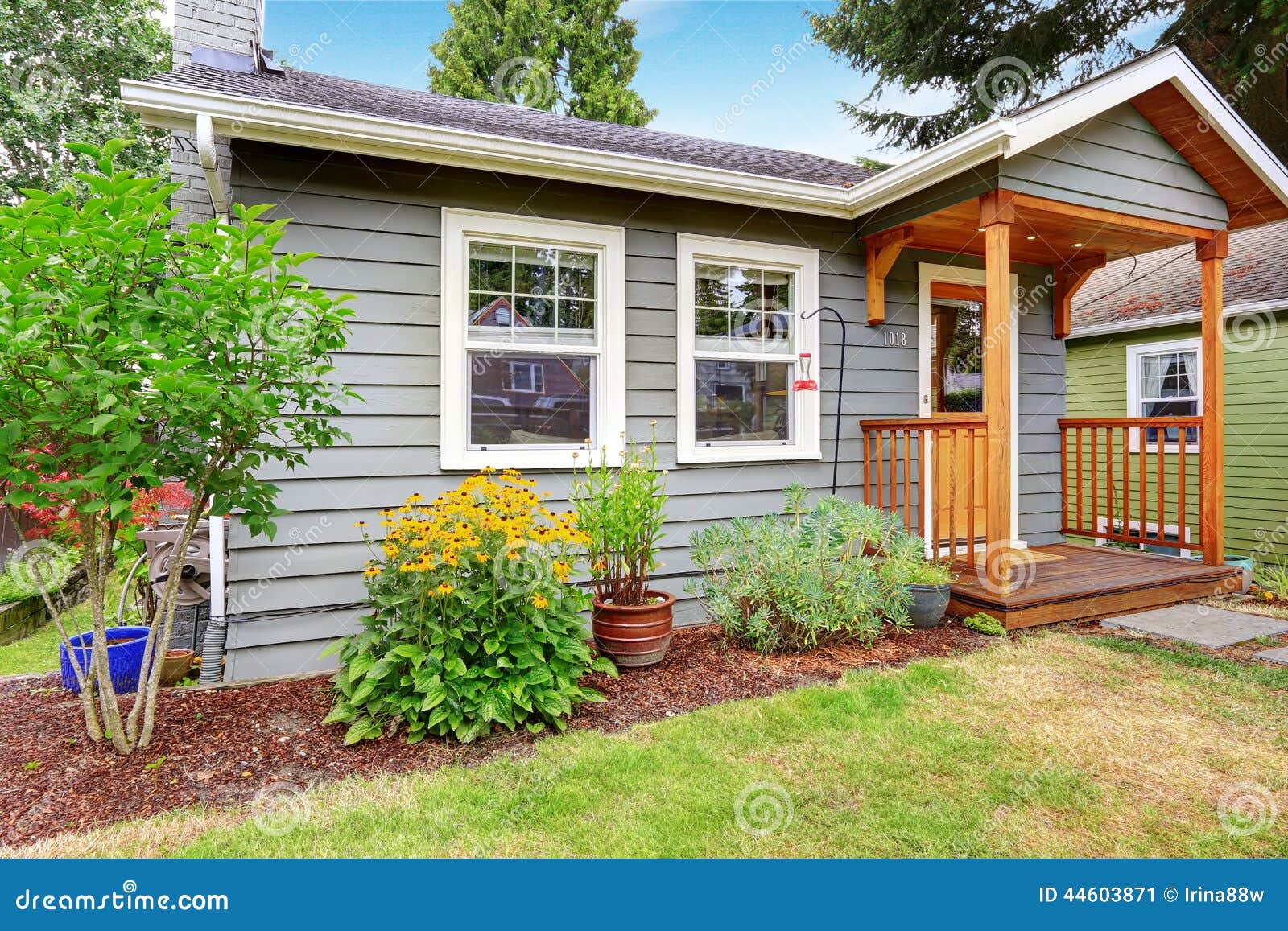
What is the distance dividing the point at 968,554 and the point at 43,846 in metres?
4.57

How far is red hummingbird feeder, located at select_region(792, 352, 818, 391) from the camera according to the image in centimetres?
463

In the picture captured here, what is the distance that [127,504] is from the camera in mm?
2258

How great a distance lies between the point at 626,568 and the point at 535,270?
6.05 feet

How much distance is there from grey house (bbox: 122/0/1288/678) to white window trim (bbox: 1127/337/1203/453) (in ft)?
10.6

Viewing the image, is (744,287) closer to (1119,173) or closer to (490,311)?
(490,311)

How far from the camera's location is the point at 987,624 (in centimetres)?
399

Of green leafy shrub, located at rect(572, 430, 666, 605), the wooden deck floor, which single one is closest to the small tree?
green leafy shrub, located at rect(572, 430, 666, 605)

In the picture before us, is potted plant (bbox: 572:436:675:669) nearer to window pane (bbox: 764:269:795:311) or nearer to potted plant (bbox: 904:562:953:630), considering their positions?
potted plant (bbox: 904:562:953:630)

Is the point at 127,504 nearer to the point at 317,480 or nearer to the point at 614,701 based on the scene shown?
the point at 317,480

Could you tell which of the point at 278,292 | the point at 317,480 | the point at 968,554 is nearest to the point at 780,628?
the point at 968,554

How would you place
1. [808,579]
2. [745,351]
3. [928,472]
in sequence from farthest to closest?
[928,472]
[745,351]
[808,579]

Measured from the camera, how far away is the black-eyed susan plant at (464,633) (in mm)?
2654

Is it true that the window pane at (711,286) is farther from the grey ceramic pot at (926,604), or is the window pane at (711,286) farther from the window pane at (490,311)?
the grey ceramic pot at (926,604)

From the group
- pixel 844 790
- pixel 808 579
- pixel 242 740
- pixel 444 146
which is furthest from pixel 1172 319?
pixel 242 740
